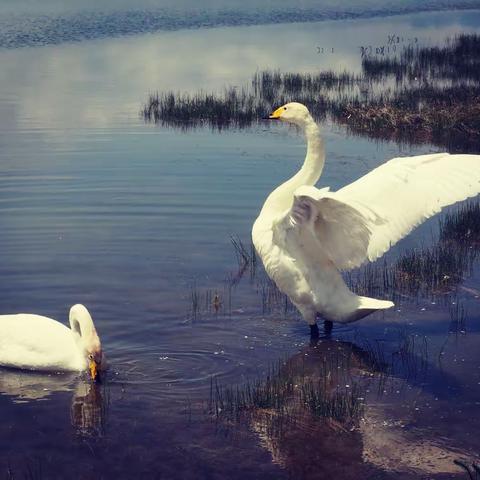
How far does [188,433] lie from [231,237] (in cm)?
577

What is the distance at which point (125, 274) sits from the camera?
11.6 m

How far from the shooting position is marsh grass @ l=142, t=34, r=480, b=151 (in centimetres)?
2212

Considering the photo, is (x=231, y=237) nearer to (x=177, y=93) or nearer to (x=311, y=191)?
(x=311, y=191)

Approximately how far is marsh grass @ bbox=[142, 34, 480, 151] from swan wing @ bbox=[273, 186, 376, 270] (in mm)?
11571

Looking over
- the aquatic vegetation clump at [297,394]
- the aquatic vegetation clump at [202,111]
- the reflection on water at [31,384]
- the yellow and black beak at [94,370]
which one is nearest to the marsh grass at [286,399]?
the aquatic vegetation clump at [297,394]

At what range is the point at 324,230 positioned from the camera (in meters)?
9.17

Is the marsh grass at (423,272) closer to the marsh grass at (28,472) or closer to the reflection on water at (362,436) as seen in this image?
the reflection on water at (362,436)

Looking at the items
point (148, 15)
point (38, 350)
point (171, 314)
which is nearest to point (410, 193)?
point (171, 314)

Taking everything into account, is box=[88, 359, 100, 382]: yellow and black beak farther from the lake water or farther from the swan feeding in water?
the swan feeding in water

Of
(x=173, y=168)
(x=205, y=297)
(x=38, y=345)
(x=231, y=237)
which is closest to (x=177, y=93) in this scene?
(x=173, y=168)

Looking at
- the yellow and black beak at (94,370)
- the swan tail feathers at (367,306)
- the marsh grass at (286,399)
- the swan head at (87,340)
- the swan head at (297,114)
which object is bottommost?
the marsh grass at (286,399)

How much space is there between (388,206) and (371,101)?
641 inches

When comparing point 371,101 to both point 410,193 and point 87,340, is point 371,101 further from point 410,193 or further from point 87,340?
point 87,340

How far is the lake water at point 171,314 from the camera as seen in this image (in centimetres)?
727
